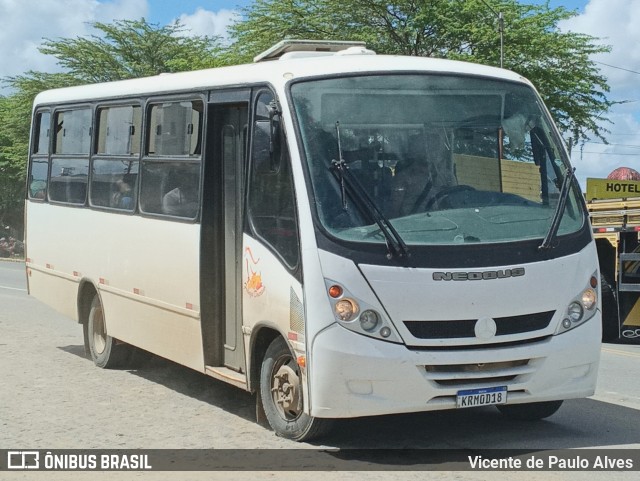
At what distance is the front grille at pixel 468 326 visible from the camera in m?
6.99

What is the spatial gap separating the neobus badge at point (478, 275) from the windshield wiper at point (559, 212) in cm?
29

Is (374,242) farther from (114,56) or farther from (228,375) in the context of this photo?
(114,56)

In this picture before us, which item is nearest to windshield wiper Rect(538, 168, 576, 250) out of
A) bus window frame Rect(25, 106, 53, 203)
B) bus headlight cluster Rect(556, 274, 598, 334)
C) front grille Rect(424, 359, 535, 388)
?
bus headlight cluster Rect(556, 274, 598, 334)

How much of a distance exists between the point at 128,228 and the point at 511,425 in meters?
4.15

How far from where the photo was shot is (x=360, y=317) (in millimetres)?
6902

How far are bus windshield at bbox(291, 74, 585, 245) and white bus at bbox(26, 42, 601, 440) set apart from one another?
0.04 feet

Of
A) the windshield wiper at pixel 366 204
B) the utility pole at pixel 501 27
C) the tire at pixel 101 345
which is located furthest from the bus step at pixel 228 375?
the utility pole at pixel 501 27

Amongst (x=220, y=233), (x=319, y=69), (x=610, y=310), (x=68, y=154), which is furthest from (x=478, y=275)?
(x=610, y=310)

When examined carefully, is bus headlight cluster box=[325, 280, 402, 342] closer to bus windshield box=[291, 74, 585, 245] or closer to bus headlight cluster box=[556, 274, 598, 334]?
bus windshield box=[291, 74, 585, 245]

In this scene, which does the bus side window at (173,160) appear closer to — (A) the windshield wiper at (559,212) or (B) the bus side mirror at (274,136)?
(B) the bus side mirror at (274,136)

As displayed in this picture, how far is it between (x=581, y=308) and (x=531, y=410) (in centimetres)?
116

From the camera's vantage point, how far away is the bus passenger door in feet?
28.3

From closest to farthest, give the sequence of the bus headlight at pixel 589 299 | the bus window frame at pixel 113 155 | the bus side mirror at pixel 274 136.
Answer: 1. the bus headlight at pixel 589 299
2. the bus side mirror at pixel 274 136
3. the bus window frame at pixel 113 155
